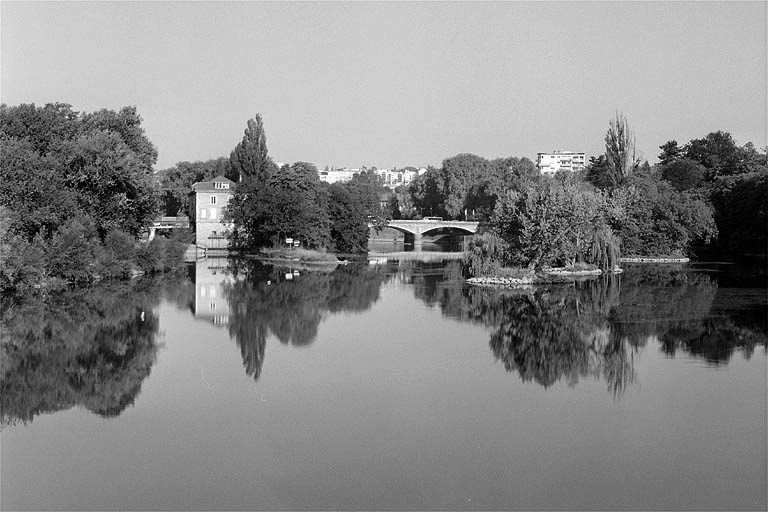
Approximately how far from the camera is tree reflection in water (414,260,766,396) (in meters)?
17.8

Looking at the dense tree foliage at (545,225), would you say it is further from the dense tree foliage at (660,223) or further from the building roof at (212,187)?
the building roof at (212,187)

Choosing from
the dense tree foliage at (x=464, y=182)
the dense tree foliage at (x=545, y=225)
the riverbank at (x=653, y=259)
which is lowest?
the riverbank at (x=653, y=259)

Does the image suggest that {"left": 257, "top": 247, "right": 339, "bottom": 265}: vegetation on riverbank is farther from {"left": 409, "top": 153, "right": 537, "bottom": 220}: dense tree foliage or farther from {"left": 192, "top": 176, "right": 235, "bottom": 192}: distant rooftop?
{"left": 409, "top": 153, "right": 537, "bottom": 220}: dense tree foliage

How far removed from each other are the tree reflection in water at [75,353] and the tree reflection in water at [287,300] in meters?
2.29

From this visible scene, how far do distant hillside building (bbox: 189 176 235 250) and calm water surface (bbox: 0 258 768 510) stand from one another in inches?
1245

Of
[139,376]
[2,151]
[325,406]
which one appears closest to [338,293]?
[2,151]

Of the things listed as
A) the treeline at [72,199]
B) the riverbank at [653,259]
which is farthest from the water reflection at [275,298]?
the riverbank at [653,259]

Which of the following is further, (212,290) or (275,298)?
(212,290)

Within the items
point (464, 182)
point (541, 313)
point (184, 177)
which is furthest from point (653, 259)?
point (184, 177)

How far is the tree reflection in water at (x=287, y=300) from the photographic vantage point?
68.0ft

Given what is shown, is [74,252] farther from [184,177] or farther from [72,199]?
[184,177]

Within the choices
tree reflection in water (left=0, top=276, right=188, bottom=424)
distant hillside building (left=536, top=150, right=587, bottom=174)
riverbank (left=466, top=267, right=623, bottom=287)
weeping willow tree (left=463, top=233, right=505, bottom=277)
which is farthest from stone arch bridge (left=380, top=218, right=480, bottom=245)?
distant hillside building (left=536, top=150, right=587, bottom=174)

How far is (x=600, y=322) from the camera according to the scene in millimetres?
22938

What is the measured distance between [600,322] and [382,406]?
35.3 ft
